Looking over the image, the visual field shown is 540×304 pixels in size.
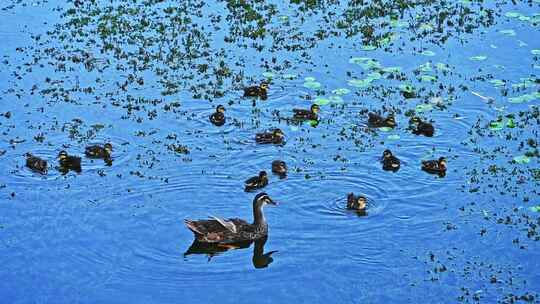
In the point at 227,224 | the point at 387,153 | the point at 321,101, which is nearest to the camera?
the point at 227,224

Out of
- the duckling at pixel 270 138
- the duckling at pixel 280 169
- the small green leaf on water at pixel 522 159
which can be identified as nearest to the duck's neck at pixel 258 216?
the duckling at pixel 280 169

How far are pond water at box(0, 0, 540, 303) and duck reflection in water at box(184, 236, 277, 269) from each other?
82 millimetres

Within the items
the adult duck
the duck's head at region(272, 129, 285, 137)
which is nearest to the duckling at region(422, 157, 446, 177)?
the duck's head at region(272, 129, 285, 137)

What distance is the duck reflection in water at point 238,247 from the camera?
18.8 metres

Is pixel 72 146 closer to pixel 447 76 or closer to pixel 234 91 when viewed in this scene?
pixel 234 91

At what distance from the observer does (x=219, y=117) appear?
25.5 m

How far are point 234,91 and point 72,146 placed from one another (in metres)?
5.78

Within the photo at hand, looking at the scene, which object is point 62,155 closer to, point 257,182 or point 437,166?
point 257,182

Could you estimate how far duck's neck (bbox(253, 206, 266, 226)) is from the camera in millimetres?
19891

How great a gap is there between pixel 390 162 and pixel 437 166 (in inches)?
45.2

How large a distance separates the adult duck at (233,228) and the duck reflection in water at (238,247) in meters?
0.09

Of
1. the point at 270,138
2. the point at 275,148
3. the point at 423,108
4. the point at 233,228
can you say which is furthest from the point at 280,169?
the point at 423,108

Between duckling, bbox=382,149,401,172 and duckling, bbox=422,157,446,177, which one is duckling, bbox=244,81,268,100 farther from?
duckling, bbox=422,157,446,177

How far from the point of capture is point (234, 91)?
92.1ft
